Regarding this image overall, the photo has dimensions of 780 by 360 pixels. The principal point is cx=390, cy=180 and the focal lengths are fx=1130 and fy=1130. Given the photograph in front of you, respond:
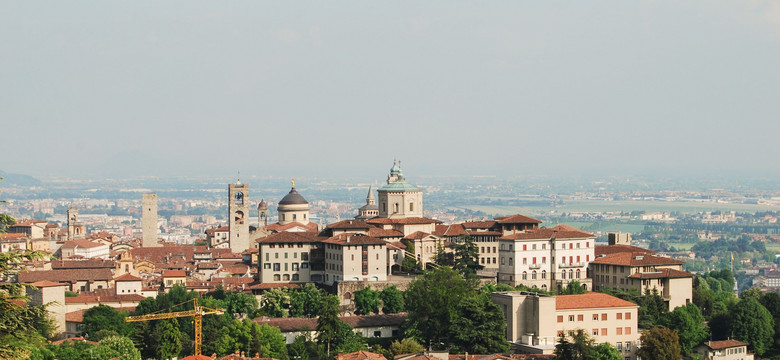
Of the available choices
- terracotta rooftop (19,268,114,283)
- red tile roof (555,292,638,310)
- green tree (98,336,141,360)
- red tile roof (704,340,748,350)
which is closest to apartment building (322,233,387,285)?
red tile roof (555,292,638,310)

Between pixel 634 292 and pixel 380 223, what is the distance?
61.0ft

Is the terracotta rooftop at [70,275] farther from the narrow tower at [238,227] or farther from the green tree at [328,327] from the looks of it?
the narrow tower at [238,227]

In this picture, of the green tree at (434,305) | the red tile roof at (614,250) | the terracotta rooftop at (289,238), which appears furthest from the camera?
the red tile roof at (614,250)

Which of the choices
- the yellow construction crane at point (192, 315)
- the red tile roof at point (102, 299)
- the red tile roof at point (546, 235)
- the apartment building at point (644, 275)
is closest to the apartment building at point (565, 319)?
the apartment building at point (644, 275)

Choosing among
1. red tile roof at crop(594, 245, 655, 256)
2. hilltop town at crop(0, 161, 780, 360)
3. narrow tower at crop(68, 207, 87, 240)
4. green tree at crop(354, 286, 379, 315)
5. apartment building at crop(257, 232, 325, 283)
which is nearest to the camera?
hilltop town at crop(0, 161, 780, 360)

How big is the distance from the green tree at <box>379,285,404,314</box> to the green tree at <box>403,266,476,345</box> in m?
3.05

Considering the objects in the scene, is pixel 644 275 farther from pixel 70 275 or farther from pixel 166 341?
pixel 70 275

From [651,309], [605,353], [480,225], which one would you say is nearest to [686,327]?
[651,309]

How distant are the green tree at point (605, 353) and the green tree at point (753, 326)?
9607mm

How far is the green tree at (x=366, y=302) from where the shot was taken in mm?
55156

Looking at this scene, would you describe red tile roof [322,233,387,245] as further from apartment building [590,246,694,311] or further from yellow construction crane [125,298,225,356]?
apartment building [590,246,694,311]

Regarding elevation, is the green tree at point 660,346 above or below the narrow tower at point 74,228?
below

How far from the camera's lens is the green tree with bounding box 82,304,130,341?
171 ft

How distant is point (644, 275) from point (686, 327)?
6192 millimetres
